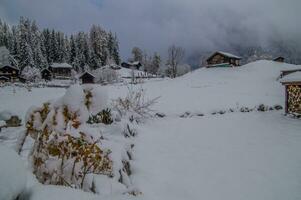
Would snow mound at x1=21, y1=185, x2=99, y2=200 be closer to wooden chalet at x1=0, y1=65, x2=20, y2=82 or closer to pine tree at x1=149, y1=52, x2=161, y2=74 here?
wooden chalet at x1=0, y1=65, x2=20, y2=82

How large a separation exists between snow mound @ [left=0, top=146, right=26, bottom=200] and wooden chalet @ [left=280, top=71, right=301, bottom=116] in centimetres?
1402

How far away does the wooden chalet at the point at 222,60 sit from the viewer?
47.8 m

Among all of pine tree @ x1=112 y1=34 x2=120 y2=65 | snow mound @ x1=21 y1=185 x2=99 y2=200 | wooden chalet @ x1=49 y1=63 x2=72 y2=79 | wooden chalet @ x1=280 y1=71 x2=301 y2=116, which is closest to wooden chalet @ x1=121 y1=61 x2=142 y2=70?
pine tree @ x1=112 y1=34 x2=120 y2=65

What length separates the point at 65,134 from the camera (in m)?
2.53

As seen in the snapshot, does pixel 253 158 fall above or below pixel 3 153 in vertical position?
below

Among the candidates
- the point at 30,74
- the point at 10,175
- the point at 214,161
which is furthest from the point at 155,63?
the point at 10,175

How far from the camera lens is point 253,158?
21.1ft

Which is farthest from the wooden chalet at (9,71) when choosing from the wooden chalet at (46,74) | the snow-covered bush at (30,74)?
the wooden chalet at (46,74)

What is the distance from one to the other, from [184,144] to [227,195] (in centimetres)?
336

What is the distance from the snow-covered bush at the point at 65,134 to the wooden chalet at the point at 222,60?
4865 centimetres

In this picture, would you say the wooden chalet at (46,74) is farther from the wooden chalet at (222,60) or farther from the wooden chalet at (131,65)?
the wooden chalet at (222,60)

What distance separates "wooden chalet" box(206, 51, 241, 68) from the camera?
157 ft

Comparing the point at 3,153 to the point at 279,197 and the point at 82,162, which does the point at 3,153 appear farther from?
the point at 279,197

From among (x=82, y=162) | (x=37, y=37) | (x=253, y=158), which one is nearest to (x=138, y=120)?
(x=253, y=158)
